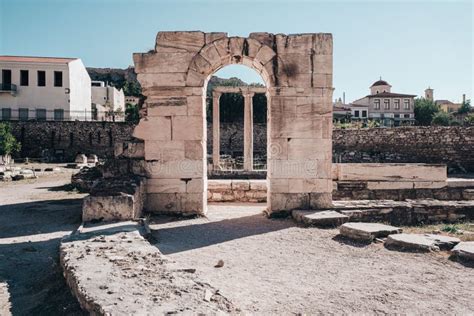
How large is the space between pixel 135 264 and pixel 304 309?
1849 millimetres

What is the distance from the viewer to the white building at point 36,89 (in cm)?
3906

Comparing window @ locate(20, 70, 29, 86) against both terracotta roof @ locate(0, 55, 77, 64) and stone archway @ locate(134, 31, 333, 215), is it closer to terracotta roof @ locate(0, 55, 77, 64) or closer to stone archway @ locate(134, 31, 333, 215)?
terracotta roof @ locate(0, 55, 77, 64)

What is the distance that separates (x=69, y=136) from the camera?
35.9 metres

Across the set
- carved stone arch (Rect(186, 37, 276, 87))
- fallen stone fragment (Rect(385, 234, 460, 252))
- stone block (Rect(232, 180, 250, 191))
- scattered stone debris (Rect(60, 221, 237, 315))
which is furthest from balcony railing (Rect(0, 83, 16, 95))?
fallen stone fragment (Rect(385, 234, 460, 252))

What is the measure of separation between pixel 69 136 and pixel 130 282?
3503cm

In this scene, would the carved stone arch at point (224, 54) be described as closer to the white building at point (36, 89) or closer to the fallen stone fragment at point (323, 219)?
the fallen stone fragment at point (323, 219)

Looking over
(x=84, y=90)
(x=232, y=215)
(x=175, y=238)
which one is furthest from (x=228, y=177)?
(x=84, y=90)

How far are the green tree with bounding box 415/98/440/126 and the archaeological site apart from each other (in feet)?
174

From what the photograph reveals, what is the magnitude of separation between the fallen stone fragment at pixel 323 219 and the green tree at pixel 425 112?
55.4 meters

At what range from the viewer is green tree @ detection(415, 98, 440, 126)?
193ft

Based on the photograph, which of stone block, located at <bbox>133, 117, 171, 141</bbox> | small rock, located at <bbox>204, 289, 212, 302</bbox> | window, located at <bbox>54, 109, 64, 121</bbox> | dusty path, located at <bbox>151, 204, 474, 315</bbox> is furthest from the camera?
window, located at <bbox>54, 109, 64, 121</bbox>

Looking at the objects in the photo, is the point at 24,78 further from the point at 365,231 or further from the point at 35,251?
the point at 365,231

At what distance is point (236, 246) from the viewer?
21.0 ft

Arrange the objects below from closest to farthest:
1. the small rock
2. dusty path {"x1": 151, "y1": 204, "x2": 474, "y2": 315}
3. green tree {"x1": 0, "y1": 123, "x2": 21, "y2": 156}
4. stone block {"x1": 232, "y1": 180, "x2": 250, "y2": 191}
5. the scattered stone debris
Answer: the scattered stone debris → the small rock → dusty path {"x1": 151, "y1": 204, "x2": 474, "y2": 315} → stone block {"x1": 232, "y1": 180, "x2": 250, "y2": 191} → green tree {"x1": 0, "y1": 123, "x2": 21, "y2": 156}
